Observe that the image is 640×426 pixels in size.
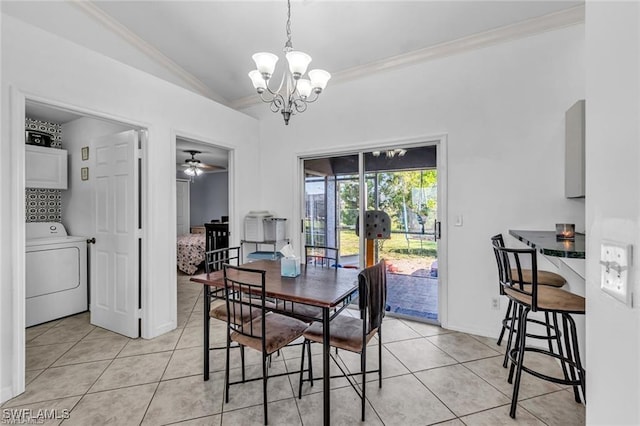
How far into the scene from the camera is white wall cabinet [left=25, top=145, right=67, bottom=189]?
3.53m

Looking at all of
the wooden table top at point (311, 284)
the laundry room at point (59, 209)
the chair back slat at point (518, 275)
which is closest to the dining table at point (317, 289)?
the wooden table top at point (311, 284)

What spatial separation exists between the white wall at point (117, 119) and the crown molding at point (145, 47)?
2.89 feet

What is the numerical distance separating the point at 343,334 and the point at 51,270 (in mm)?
3606

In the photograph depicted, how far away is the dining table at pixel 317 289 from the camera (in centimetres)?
168

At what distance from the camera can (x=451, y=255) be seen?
121 inches

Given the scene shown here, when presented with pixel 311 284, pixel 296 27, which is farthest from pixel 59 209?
pixel 311 284

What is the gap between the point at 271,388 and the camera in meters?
2.12

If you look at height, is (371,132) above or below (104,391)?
above

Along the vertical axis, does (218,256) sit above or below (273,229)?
below

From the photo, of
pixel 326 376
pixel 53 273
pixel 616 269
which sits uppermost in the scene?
pixel 616 269

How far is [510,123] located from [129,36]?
14.0 ft

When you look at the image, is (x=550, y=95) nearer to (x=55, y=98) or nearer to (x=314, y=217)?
(x=314, y=217)

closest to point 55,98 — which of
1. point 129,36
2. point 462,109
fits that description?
point 129,36

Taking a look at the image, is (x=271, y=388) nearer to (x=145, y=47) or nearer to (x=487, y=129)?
(x=487, y=129)
